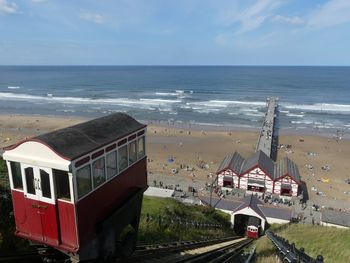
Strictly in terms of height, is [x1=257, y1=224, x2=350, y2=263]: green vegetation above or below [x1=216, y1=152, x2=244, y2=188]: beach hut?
above

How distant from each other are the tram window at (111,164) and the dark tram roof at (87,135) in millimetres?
464

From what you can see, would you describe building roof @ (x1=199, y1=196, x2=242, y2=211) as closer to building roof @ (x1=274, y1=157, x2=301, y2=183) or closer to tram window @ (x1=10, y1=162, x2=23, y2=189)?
building roof @ (x1=274, y1=157, x2=301, y2=183)

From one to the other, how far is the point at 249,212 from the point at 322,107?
64845 millimetres

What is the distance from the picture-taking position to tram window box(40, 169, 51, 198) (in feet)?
26.6

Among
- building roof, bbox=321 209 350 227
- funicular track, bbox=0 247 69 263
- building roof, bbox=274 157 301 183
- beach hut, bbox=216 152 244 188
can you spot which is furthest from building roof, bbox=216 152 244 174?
funicular track, bbox=0 247 69 263

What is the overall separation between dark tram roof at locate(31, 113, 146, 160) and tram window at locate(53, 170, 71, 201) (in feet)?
1.93

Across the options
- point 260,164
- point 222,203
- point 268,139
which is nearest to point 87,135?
point 222,203

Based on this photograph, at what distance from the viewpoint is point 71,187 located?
786 centimetres

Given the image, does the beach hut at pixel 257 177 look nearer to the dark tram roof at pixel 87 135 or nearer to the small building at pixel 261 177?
the small building at pixel 261 177

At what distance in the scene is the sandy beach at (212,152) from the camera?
118ft

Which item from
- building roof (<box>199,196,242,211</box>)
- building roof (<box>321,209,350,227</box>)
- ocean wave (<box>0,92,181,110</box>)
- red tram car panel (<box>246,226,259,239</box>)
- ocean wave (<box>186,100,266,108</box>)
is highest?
ocean wave (<box>0,92,181,110</box>)

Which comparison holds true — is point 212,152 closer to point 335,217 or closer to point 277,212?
point 277,212

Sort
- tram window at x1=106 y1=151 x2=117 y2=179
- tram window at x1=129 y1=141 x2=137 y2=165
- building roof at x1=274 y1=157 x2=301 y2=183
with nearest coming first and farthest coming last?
tram window at x1=106 y1=151 x2=117 y2=179 < tram window at x1=129 y1=141 x2=137 y2=165 < building roof at x1=274 y1=157 x2=301 y2=183

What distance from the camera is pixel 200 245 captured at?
14531mm
